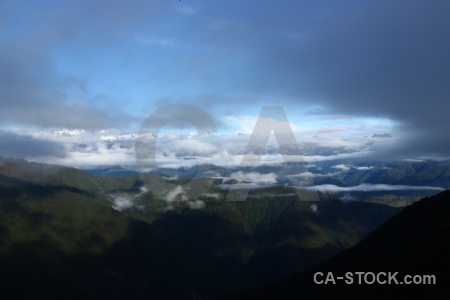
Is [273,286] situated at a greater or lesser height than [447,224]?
lesser

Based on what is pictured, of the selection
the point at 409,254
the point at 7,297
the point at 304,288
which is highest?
the point at 409,254

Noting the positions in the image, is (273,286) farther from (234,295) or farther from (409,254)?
Result: (409,254)

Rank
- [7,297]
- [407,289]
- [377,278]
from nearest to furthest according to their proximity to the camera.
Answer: [407,289], [377,278], [7,297]

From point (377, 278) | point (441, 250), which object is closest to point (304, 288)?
Result: point (377, 278)

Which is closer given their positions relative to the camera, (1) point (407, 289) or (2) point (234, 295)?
(1) point (407, 289)

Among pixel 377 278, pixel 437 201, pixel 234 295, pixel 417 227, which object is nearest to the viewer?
pixel 377 278

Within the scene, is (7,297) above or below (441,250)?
below

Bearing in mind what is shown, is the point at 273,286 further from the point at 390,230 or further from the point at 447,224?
the point at 447,224

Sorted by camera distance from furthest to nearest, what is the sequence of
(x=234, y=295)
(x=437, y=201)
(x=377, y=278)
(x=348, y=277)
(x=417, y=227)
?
(x=234, y=295) < (x=437, y=201) < (x=417, y=227) < (x=348, y=277) < (x=377, y=278)

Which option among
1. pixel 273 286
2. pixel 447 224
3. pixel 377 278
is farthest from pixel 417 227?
pixel 273 286
